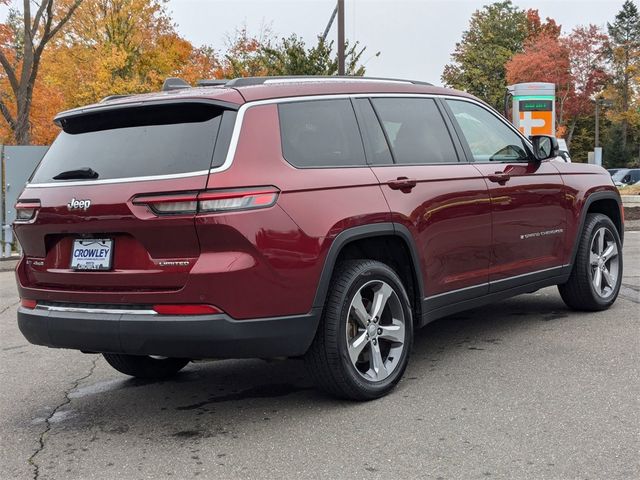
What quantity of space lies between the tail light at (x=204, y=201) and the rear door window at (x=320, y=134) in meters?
0.38

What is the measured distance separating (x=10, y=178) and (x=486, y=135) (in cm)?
1109

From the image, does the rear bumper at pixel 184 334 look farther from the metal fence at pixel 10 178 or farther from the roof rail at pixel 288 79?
the metal fence at pixel 10 178

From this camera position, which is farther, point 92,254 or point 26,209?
point 26,209

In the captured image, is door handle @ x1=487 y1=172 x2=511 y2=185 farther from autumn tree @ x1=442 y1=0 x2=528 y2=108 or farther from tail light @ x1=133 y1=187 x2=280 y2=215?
autumn tree @ x1=442 y1=0 x2=528 y2=108

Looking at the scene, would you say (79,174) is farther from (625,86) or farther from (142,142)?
(625,86)

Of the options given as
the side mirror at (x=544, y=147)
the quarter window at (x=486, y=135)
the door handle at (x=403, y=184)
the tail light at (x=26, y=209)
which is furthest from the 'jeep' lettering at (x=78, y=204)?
the side mirror at (x=544, y=147)

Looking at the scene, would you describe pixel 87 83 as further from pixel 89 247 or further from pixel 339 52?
pixel 89 247

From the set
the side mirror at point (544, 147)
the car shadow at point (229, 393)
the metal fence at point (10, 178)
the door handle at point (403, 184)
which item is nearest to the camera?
the car shadow at point (229, 393)

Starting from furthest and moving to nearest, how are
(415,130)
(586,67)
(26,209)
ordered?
1. (586,67)
2. (415,130)
3. (26,209)

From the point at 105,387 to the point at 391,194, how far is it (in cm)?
220

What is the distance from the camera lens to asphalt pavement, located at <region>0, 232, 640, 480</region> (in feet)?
11.6

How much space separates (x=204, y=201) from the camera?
3.85 metres

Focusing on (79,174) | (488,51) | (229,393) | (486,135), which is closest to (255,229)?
(79,174)

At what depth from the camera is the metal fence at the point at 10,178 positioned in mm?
14453
